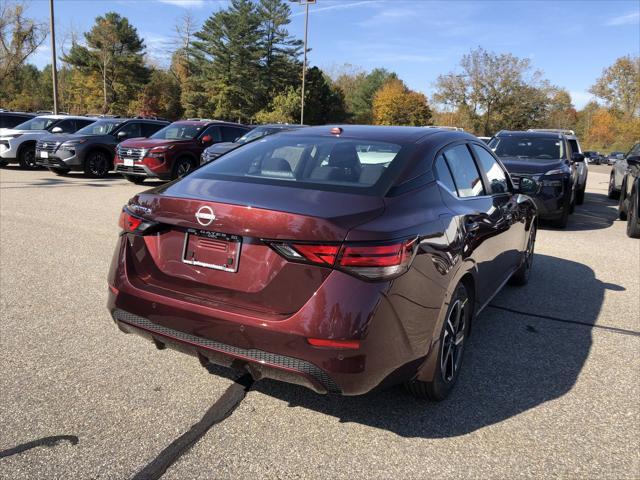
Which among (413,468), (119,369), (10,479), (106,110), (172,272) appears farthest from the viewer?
(106,110)

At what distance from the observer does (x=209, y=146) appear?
14195mm

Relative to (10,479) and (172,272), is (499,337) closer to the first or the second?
(172,272)

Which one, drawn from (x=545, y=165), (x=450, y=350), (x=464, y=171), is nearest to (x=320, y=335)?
(x=450, y=350)

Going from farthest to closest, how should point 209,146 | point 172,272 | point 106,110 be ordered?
1. point 106,110
2. point 209,146
3. point 172,272

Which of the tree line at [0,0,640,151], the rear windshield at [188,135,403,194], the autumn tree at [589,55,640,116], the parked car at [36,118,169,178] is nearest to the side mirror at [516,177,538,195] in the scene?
the rear windshield at [188,135,403,194]

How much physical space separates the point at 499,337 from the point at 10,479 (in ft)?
11.2

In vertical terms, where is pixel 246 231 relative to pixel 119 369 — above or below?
above

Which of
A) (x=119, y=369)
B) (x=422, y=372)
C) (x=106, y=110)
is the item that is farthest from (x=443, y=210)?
(x=106, y=110)

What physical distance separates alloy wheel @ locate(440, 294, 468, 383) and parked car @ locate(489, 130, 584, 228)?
5.60m

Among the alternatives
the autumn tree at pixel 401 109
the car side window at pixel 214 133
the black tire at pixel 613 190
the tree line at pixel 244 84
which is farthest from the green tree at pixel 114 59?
the black tire at pixel 613 190

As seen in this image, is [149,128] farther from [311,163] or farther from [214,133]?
[311,163]

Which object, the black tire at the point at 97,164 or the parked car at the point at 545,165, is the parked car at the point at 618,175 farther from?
the black tire at the point at 97,164

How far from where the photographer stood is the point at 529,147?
1100 centimetres

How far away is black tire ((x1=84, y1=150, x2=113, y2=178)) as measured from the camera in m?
14.7
